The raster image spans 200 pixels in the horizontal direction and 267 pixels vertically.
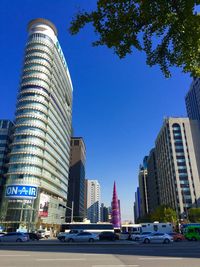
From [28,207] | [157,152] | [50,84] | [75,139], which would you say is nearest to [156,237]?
[28,207]

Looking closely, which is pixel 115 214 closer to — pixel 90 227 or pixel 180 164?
pixel 180 164

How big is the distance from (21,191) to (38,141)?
17396mm

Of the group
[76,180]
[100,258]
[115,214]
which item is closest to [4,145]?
[115,214]

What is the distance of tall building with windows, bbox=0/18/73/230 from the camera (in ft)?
258

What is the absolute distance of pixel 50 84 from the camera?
9812 centimetres

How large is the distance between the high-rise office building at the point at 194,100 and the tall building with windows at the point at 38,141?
8910cm

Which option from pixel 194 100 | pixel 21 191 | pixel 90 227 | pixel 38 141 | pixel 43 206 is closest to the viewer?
pixel 90 227

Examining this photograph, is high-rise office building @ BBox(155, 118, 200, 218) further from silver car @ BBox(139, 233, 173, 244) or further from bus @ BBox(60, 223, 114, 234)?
silver car @ BBox(139, 233, 173, 244)

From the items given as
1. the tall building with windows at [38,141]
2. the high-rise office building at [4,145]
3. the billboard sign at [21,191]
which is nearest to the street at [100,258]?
the billboard sign at [21,191]

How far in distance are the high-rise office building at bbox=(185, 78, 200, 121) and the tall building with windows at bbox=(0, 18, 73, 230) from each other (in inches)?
3508

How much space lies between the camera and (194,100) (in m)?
166

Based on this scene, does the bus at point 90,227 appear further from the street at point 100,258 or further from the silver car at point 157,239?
the street at point 100,258

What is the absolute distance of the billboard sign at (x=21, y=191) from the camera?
7775 cm

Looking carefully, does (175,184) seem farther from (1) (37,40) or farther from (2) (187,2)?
(2) (187,2)
